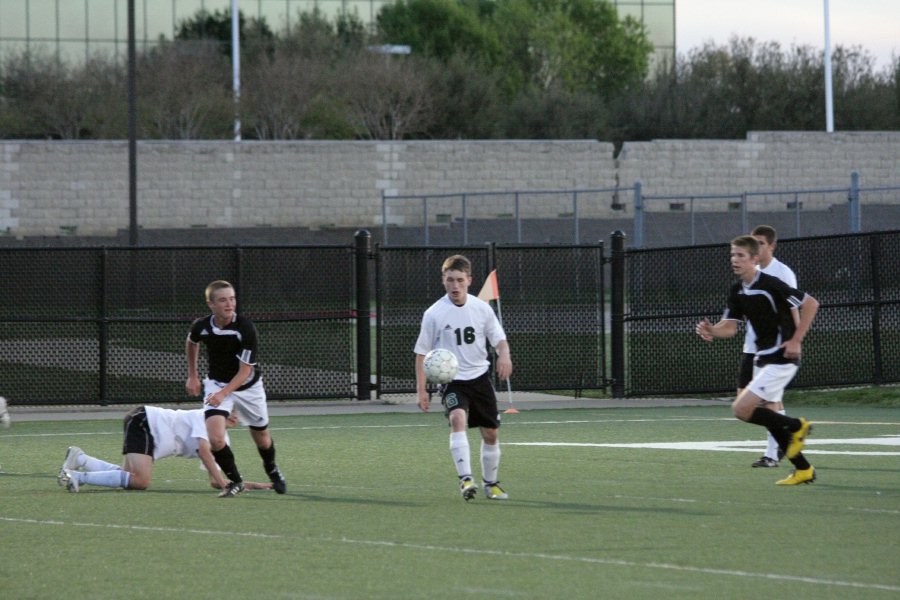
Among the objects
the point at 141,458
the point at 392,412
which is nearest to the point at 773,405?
the point at 141,458

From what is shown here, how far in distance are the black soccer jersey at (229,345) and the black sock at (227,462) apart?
1.60ft

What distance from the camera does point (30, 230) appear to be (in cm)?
4362

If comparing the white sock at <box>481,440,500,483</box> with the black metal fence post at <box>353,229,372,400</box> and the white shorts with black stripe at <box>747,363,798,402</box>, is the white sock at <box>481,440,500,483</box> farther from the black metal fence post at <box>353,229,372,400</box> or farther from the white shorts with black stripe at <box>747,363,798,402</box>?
the black metal fence post at <box>353,229,372,400</box>

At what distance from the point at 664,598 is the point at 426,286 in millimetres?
14917

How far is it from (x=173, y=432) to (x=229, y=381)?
31.3 inches

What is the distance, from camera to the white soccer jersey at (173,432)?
1127cm

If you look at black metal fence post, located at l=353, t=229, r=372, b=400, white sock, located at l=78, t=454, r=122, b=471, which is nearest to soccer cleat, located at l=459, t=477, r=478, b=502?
white sock, located at l=78, t=454, r=122, b=471

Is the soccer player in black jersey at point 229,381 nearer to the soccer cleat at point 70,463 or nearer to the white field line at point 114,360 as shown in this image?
the soccer cleat at point 70,463

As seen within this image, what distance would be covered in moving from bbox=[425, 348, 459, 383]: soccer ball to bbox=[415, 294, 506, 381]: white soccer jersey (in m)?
0.16

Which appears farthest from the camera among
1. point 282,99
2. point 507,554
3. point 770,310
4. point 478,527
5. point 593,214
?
point 282,99

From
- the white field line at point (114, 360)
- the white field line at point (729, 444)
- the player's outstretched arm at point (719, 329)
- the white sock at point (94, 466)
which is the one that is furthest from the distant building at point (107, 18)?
the player's outstretched arm at point (719, 329)

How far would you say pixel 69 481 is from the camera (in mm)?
11188

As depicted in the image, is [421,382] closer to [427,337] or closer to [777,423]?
[427,337]

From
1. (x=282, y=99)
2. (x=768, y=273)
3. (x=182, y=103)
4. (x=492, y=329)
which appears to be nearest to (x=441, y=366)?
(x=492, y=329)
